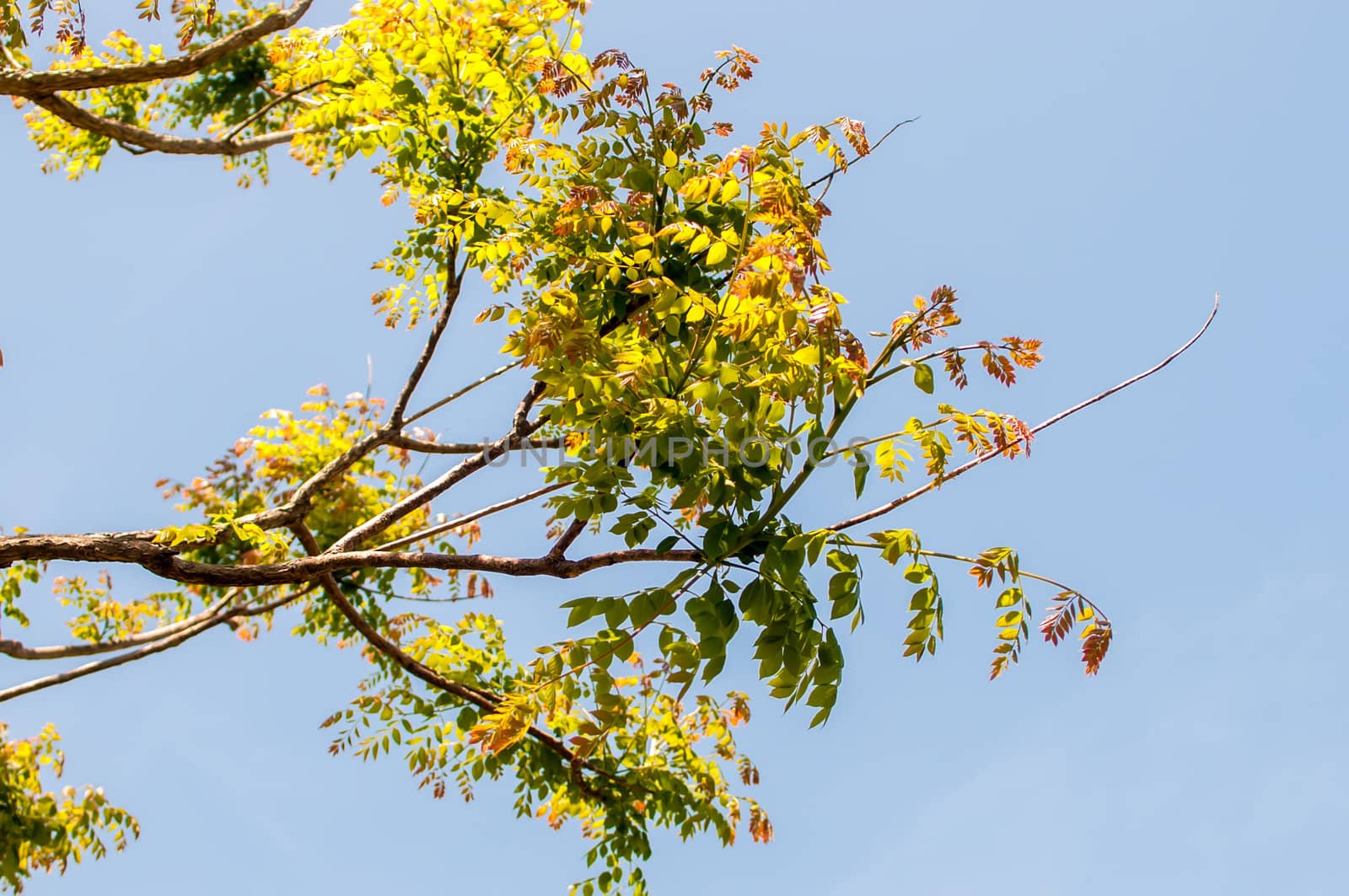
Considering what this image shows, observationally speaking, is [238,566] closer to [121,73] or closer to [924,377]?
[121,73]

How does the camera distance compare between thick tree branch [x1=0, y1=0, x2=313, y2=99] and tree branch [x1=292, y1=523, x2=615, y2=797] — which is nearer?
thick tree branch [x1=0, y1=0, x2=313, y2=99]

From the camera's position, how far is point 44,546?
459 centimetres

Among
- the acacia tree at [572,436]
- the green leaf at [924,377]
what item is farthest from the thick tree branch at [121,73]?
the green leaf at [924,377]

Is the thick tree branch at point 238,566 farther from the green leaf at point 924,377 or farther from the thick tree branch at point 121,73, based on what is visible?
the thick tree branch at point 121,73

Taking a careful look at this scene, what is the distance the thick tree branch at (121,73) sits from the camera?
16.3 ft

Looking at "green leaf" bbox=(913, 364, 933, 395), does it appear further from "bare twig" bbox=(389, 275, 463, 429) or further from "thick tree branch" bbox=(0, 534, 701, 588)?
"bare twig" bbox=(389, 275, 463, 429)

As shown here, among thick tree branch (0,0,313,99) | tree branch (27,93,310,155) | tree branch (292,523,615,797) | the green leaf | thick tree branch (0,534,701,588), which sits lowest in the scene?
thick tree branch (0,534,701,588)

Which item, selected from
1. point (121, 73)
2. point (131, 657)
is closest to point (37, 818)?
point (131, 657)

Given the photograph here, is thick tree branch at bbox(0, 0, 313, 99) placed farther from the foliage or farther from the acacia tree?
the foliage

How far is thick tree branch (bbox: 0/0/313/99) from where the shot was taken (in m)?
4.98

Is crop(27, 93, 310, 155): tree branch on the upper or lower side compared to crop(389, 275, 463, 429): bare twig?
upper

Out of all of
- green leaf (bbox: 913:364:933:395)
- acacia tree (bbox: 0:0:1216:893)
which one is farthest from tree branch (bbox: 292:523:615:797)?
green leaf (bbox: 913:364:933:395)

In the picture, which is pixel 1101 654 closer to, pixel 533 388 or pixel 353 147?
pixel 533 388

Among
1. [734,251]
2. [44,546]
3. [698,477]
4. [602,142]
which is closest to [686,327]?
[734,251]
